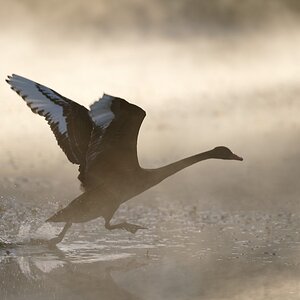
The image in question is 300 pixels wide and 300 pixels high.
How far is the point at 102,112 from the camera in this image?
9312 millimetres

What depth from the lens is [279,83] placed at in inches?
856

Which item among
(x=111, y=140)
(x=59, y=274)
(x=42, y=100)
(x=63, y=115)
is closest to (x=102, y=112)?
(x=111, y=140)

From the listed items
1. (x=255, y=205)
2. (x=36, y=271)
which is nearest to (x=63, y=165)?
(x=255, y=205)

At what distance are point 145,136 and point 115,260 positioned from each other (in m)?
8.16

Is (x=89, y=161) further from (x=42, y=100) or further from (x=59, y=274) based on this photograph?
(x=59, y=274)

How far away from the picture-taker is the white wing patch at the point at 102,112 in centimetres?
917

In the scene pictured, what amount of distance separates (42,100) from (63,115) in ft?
0.96

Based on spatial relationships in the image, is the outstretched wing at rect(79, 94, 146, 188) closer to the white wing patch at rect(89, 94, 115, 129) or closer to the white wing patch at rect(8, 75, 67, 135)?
the white wing patch at rect(89, 94, 115, 129)

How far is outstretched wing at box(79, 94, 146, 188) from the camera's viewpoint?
9.29m

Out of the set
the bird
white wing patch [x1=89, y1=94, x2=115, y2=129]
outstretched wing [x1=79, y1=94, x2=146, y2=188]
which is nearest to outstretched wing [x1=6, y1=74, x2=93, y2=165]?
the bird

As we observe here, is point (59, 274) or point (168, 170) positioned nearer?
point (59, 274)

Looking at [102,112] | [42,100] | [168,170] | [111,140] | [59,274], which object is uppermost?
[42,100]

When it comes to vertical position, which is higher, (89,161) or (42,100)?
(42,100)

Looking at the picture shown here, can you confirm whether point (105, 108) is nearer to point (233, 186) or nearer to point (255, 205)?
point (255, 205)
